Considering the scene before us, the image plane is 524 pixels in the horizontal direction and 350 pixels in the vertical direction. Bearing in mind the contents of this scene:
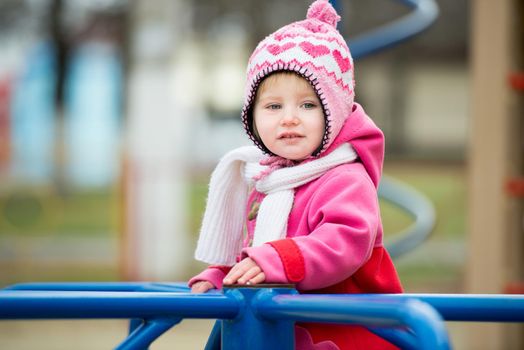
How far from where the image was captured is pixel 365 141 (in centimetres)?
146

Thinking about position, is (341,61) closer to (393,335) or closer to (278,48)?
(278,48)

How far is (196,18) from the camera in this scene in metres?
7.83

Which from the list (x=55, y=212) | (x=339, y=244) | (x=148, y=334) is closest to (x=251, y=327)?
(x=339, y=244)

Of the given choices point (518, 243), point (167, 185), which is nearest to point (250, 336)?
point (518, 243)

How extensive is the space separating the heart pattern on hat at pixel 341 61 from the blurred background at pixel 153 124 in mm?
4096

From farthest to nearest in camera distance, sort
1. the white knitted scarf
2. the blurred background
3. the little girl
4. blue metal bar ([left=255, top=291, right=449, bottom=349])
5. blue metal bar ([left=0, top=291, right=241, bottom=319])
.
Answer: the blurred background < the white knitted scarf < the little girl < blue metal bar ([left=0, top=291, right=241, bottom=319]) < blue metal bar ([left=255, top=291, right=449, bottom=349])

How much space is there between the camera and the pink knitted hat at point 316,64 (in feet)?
4.71

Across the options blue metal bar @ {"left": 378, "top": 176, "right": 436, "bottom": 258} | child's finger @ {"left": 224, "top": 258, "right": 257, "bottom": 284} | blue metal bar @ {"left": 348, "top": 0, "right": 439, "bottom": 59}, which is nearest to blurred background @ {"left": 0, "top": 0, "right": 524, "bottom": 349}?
blue metal bar @ {"left": 378, "top": 176, "right": 436, "bottom": 258}

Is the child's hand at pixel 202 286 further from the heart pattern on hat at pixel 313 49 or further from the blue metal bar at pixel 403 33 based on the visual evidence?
the blue metal bar at pixel 403 33

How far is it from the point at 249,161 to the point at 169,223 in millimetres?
5432

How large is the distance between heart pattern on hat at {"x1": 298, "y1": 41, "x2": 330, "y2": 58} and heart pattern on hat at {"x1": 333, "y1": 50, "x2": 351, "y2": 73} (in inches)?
0.7

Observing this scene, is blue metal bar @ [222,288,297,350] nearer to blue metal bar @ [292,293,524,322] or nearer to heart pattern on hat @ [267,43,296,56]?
blue metal bar @ [292,293,524,322]

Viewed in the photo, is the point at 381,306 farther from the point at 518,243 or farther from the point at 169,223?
the point at 169,223

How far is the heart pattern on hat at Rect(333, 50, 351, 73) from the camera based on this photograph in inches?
57.7
